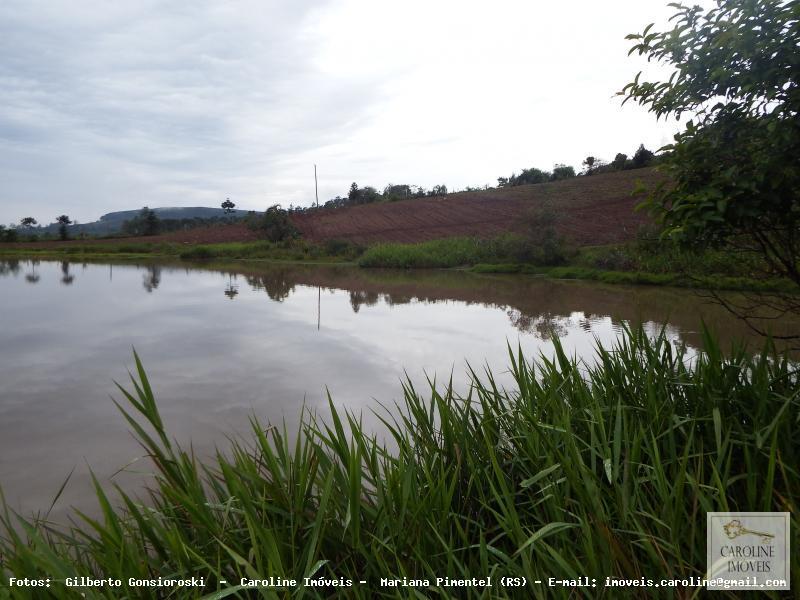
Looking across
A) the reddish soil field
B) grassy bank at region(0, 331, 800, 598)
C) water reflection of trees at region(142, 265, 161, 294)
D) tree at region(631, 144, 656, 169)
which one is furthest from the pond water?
tree at region(631, 144, 656, 169)

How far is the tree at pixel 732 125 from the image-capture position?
2.74 m

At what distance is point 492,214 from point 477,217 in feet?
4.11

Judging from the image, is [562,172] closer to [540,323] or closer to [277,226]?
[277,226]

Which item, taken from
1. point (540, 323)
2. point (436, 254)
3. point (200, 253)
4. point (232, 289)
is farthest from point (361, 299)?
point (200, 253)

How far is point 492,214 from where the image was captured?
39812 mm

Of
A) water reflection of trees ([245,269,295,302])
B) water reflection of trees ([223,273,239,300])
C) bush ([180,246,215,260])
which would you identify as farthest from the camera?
bush ([180,246,215,260])

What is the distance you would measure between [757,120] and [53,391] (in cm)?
839

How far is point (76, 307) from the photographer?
15477mm

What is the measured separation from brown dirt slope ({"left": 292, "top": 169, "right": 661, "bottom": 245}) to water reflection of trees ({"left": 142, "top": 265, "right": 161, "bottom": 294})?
14.8m

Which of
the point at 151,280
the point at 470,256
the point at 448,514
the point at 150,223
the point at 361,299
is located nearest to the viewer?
the point at 448,514

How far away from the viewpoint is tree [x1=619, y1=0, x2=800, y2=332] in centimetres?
274

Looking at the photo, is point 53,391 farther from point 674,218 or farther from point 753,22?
point 753,22

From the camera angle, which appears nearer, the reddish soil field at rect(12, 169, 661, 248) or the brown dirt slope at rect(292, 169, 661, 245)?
the brown dirt slope at rect(292, 169, 661, 245)

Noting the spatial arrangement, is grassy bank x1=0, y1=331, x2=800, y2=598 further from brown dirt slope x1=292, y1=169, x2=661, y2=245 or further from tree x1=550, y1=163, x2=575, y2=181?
tree x1=550, y1=163, x2=575, y2=181
